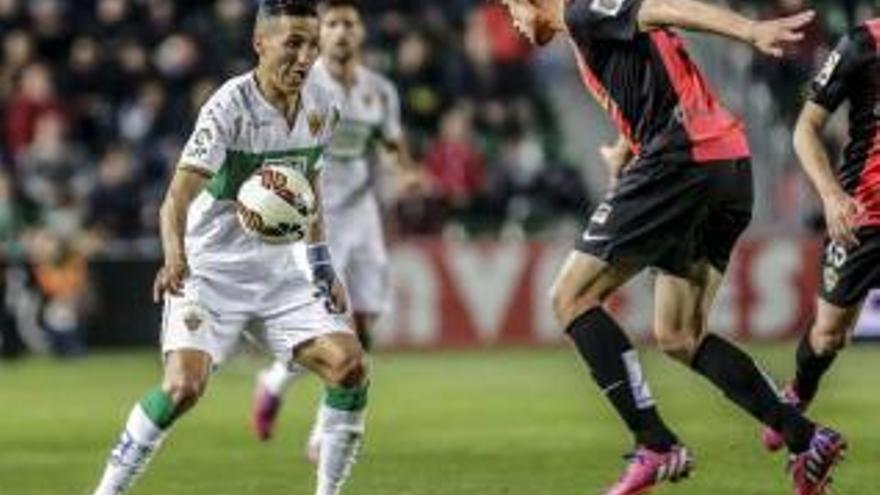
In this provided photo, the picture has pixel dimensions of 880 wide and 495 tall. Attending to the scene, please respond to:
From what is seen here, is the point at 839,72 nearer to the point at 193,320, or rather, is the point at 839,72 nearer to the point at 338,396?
the point at 338,396

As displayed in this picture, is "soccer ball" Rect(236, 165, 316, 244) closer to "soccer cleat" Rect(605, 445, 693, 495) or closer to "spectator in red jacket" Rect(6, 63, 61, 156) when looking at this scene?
"soccer cleat" Rect(605, 445, 693, 495)

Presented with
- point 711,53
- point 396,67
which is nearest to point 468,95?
point 396,67

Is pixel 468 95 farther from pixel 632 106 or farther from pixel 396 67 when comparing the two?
pixel 632 106

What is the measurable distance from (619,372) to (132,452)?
6.58 ft

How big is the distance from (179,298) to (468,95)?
50.6 ft

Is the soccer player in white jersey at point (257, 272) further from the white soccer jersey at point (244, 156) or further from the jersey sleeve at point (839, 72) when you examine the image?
the jersey sleeve at point (839, 72)

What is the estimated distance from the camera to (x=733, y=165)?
938 cm

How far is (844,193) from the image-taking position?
32.8ft

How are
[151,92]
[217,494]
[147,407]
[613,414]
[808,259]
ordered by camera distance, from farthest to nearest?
[151,92], [808,259], [613,414], [217,494], [147,407]

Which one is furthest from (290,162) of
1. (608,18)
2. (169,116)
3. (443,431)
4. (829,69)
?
(169,116)

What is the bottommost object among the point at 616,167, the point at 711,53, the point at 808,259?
the point at 808,259

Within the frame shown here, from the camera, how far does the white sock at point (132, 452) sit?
882 cm

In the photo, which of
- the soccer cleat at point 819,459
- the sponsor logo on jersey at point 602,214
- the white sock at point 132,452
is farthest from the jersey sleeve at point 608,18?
the white sock at point 132,452

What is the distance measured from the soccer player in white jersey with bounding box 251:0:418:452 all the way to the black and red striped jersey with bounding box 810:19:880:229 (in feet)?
12.0
